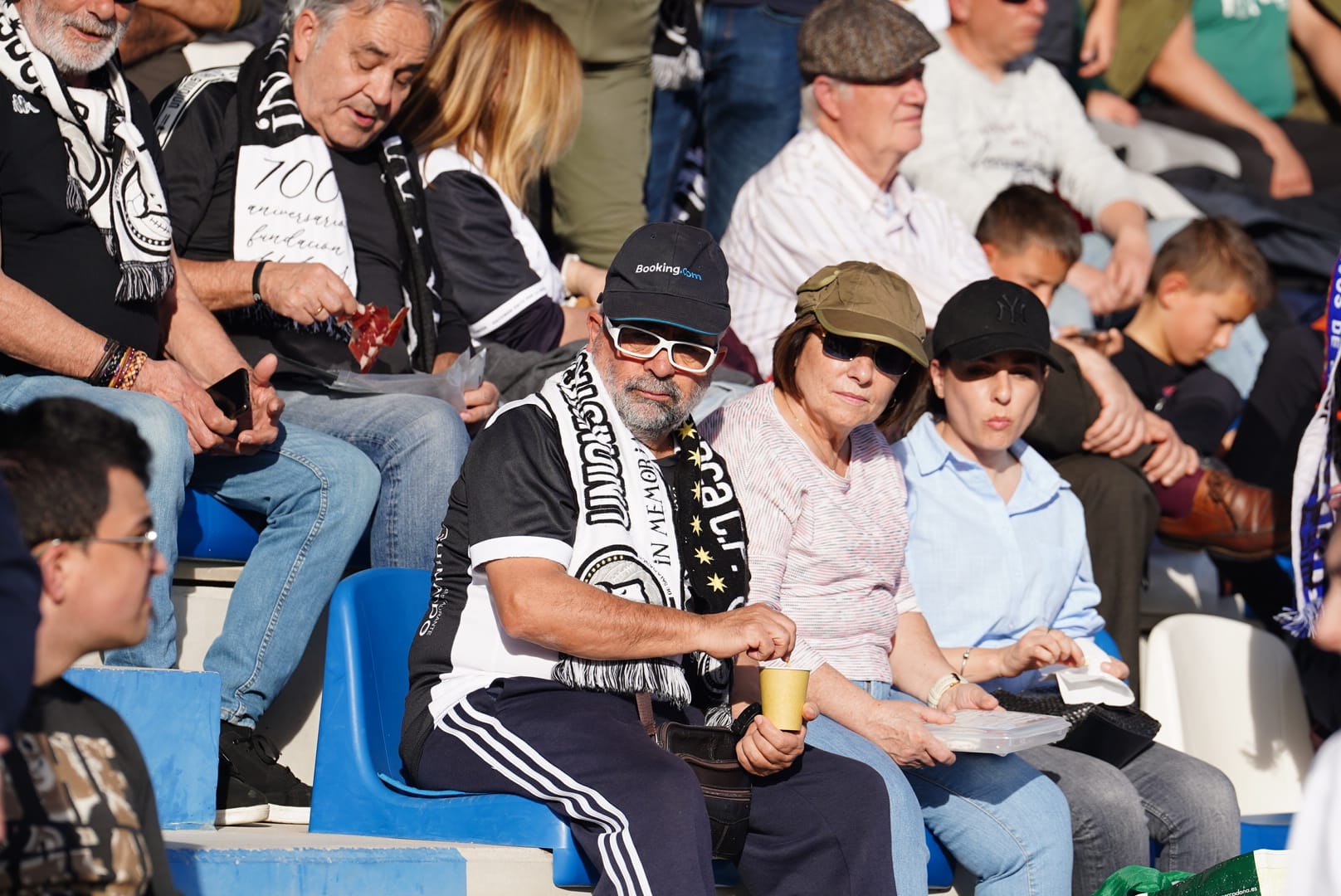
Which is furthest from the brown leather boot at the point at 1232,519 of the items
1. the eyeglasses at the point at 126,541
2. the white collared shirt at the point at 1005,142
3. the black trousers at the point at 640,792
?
the eyeglasses at the point at 126,541

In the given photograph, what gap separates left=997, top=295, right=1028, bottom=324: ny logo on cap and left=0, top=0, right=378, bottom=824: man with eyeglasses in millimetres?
1484

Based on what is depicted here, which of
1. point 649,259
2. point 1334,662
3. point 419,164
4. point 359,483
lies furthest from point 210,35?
point 1334,662

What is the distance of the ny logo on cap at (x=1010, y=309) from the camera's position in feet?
12.5

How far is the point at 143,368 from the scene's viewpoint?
330 cm

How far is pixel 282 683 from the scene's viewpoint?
133 inches

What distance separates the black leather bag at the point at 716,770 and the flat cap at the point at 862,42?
8.10 feet

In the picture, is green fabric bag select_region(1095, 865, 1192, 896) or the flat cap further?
the flat cap

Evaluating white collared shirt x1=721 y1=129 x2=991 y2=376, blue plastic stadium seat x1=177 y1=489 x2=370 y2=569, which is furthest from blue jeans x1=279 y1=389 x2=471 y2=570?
white collared shirt x1=721 y1=129 x2=991 y2=376

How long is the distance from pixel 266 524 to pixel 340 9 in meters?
1.30

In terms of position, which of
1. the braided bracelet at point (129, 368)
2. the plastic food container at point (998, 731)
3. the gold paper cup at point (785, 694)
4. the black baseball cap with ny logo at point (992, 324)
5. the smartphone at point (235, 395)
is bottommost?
the plastic food container at point (998, 731)

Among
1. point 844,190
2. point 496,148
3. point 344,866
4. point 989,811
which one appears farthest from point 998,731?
point 496,148

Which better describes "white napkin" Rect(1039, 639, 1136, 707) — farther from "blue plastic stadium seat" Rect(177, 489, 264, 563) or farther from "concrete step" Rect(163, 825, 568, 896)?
"blue plastic stadium seat" Rect(177, 489, 264, 563)

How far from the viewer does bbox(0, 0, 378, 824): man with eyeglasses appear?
318 cm

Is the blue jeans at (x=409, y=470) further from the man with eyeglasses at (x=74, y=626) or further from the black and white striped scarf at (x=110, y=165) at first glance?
the man with eyeglasses at (x=74, y=626)
